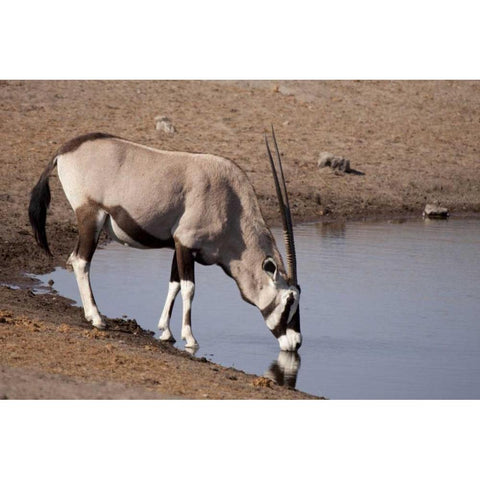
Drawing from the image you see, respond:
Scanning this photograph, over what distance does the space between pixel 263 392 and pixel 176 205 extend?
244 cm

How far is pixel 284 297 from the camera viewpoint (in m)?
9.78

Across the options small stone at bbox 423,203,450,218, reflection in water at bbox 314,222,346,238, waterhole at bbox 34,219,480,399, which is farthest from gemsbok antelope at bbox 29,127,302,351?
small stone at bbox 423,203,450,218

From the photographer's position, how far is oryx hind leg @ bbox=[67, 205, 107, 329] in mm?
9820

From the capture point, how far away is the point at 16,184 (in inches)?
646

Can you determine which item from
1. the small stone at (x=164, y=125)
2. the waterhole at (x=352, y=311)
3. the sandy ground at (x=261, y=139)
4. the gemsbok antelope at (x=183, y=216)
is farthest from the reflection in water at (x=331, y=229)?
the gemsbok antelope at (x=183, y=216)

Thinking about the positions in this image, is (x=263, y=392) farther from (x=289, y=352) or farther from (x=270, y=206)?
(x=270, y=206)

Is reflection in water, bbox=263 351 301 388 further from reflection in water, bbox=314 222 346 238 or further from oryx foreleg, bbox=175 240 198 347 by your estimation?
reflection in water, bbox=314 222 346 238

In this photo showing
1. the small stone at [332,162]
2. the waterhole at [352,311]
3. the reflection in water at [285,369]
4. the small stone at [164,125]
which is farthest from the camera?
the small stone at [164,125]

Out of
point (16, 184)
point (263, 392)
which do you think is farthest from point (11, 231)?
point (263, 392)

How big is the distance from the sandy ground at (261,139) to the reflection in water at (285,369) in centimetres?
77

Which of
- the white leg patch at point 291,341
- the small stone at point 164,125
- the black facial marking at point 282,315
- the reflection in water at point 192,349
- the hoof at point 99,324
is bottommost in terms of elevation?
the reflection in water at point 192,349

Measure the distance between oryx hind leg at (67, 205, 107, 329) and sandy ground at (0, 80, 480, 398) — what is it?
0.50ft

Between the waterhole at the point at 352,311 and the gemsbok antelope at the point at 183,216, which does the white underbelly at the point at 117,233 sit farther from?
the waterhole at the point at 352,311

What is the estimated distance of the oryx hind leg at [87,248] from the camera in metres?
Answer: 9.82
